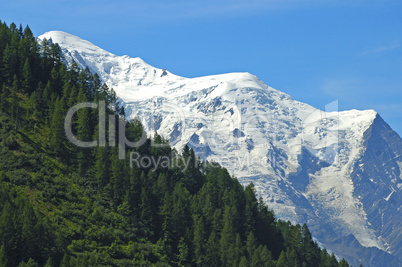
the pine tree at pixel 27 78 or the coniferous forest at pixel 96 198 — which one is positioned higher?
the pine tree at pixel 27 78

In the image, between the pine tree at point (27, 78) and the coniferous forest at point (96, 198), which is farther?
the pine tree at point (27, 78)

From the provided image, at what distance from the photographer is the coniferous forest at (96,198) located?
10044cm

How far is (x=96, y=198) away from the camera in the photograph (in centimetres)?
12456

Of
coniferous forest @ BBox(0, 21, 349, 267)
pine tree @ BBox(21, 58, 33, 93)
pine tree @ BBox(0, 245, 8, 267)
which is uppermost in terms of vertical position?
pine tree @ BBox(21, 58, 33, 93)

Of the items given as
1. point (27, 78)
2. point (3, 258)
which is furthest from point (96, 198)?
point (27, 78)

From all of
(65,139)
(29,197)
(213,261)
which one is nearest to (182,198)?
(213,261)

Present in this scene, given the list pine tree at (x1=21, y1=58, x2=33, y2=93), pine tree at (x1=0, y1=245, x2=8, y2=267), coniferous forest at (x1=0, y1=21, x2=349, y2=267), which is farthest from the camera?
pine tree at (x1=21, y1=58, x2=33, y2=93)

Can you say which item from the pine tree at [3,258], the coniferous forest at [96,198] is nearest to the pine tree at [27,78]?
the coniferous forest at [96,198]

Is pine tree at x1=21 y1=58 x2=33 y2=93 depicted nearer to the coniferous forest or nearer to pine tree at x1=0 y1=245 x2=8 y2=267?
the coniferous forest

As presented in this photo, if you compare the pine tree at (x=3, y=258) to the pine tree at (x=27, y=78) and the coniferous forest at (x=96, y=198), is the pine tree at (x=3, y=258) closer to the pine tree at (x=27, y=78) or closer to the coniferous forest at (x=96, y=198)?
the coniferous forest at (x=96, y=198)

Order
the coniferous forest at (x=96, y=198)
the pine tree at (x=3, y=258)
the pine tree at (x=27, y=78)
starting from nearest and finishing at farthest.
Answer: the pine tree at (x=3, y=258)
the coniferous forest at (x=96, y=198)
the pine tree at (x=27, y=78)

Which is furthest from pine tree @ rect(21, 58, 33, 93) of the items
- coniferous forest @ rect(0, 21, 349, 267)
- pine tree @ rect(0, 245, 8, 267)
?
pine tree @ rect(0, 245, 8, 267)

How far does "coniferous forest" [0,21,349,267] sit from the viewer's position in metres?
100

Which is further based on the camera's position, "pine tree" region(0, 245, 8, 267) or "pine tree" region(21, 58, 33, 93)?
"pine tree" region(21, 58, 33, 93)
